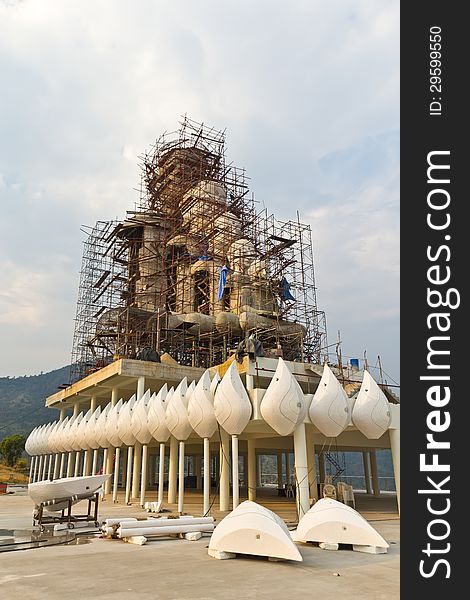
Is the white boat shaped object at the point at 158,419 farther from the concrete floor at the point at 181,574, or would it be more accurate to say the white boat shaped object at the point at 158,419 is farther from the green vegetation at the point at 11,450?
the green vegetation at the point at 11,450

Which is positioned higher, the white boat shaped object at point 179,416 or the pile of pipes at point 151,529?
the white boat shaped object at point 179,416

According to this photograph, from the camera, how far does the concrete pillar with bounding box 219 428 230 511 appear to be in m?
20.7

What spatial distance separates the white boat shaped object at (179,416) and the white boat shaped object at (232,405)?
7.34 ft

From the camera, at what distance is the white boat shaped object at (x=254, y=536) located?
9883mm

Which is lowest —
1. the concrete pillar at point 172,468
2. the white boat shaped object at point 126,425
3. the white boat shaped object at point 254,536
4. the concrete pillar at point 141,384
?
the concrete pillar at point 172,468

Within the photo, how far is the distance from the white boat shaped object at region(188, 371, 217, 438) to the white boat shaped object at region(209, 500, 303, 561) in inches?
314

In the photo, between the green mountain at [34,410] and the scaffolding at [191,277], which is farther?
the green mountain at [34,410]

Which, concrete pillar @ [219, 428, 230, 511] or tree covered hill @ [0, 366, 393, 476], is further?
tree covered hill @ [0, 366, 393, 476]

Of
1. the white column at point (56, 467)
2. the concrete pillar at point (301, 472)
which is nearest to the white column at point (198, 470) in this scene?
the white column at point (56, 467)

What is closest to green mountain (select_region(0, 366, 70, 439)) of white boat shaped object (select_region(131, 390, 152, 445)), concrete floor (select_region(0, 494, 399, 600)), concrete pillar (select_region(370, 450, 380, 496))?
concrete pillar (select_region(370, 450, 380, 496))

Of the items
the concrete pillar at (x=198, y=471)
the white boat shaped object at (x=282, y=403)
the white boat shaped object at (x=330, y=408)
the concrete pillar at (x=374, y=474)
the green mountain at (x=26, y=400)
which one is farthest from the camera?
the green mountain at (x=26, y=400)

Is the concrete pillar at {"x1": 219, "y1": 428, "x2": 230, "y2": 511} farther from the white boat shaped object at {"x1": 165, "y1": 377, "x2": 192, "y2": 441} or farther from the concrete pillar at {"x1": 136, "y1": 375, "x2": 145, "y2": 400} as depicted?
the concrete pillar at {"x1": 136, "y1": 375, "x2": 145, "y2": 400}

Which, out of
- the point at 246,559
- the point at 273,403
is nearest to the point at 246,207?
the point at 273,403

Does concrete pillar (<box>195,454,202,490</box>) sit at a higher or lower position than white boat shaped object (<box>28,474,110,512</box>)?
lower
